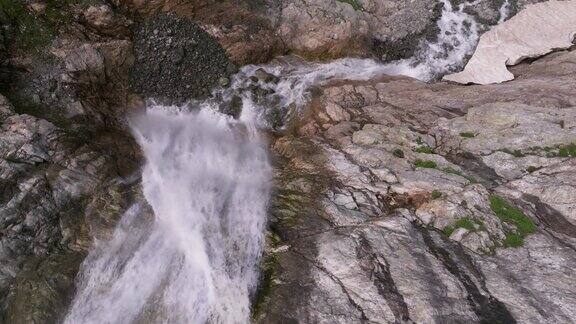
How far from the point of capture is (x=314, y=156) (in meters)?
17.9

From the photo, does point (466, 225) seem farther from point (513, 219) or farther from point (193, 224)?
point (193, 224)

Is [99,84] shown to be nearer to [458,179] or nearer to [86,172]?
[86,172]

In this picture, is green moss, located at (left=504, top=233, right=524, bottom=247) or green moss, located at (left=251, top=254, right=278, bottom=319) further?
green moss, located at (left=504, top=233, right=524, bottom=247)

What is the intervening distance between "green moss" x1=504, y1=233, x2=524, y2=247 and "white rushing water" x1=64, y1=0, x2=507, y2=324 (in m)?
7.85

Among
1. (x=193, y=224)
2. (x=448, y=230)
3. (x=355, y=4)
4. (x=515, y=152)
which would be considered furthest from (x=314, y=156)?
(x=355, y=4)

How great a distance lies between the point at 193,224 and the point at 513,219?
1073 cm

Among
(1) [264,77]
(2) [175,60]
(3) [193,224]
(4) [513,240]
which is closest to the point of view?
(4) [513,240]

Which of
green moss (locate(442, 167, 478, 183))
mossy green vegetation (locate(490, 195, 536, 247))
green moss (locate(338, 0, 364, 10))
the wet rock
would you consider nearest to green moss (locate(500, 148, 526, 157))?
green moss (locate(442, 167, 478, 183))

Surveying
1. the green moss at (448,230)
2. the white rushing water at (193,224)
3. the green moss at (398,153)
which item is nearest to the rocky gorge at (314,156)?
the green moss at (448,230)

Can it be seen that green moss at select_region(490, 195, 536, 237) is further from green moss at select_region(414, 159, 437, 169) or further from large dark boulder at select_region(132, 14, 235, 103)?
large dark boulder at select_region(132, 14, 235, 103)

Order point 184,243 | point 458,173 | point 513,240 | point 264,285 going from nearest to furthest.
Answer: point 264,285 < point 513,240 < point 184,243 < point 458,173

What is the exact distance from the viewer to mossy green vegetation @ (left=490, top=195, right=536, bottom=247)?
14.2 m

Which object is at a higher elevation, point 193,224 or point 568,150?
point 568,150

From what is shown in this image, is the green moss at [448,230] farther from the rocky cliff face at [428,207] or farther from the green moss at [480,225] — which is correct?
the green moss at [480,225]
